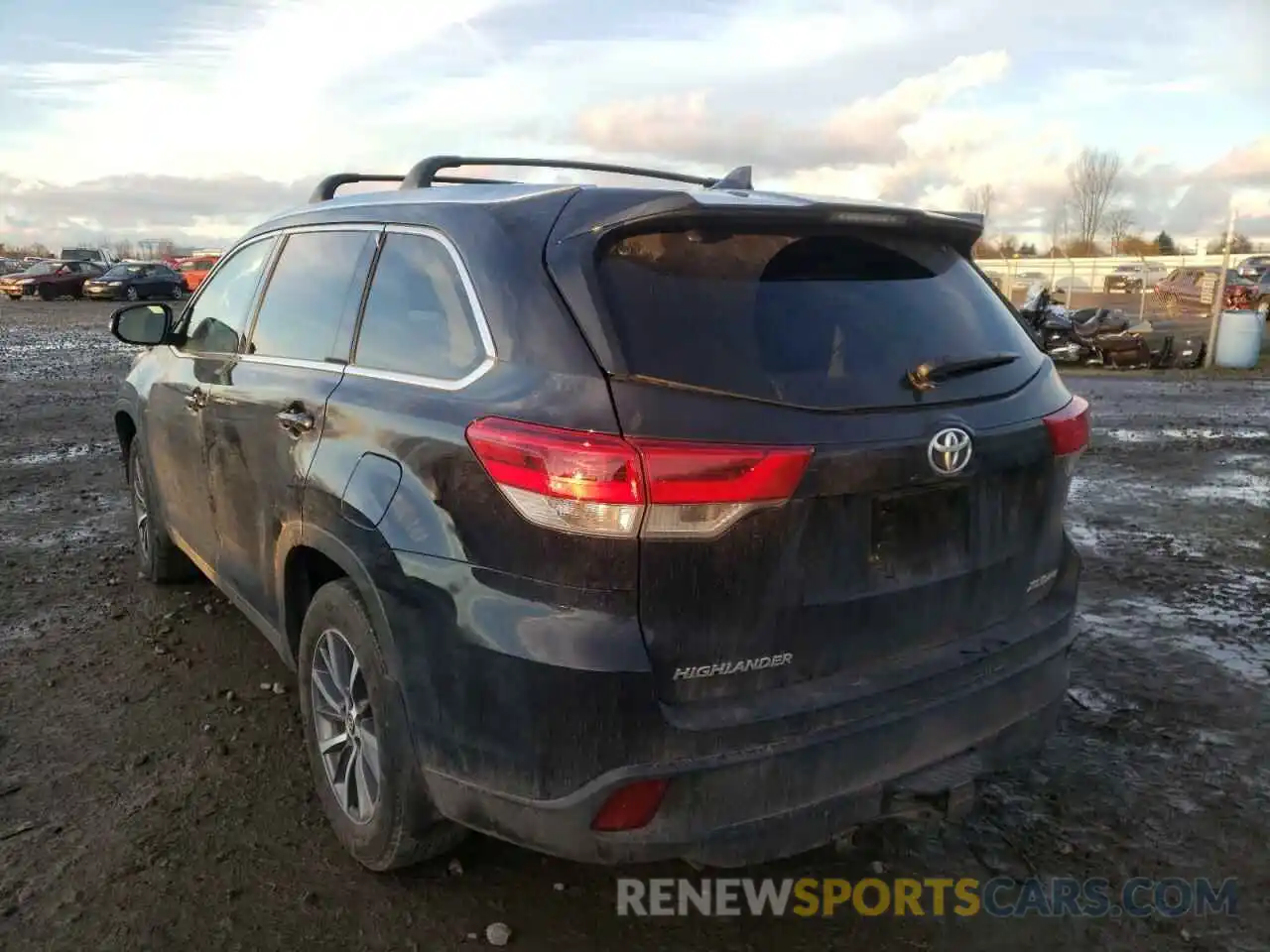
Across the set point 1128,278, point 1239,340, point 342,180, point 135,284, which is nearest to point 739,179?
point 342,180

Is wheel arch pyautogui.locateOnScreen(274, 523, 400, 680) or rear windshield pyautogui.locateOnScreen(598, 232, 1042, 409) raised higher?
rear windshield pyautogui.locateOnScreen(598, 232, 1042, 409)

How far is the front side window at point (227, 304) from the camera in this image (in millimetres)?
4012

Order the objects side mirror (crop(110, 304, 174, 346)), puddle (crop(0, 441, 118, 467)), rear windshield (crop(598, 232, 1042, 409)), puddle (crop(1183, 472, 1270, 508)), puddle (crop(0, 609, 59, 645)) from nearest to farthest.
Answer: rear windshield (crop(598, 232, 1042, 409)) < puddle (crop(0, 609, 59, 645)) < side mirror (crop(110, 304, 174, 346)) < puddle (crop(1183, 472, 1270, 508)) < puddle (crop(0, 441, 118, 467))

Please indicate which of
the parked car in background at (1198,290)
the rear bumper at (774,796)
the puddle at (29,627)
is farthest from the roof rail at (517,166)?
the parked car in background at (1198,290)

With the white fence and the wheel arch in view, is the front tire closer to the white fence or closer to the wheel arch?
the wheel arch

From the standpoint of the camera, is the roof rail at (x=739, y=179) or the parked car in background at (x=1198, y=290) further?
the parked car in background at (x=1198, y=290)

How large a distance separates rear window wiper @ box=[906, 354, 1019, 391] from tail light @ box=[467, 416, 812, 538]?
Answer: 1.54ft

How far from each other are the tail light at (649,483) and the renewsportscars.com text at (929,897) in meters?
1.24

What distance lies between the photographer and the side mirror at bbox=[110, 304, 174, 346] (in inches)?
187

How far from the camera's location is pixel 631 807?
2.20 m

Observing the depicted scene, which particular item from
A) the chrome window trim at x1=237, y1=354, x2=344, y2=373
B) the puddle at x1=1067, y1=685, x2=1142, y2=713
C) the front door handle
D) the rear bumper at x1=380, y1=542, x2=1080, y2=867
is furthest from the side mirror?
the puddle at x1=1067, y1=685, x2=1142, y2=713

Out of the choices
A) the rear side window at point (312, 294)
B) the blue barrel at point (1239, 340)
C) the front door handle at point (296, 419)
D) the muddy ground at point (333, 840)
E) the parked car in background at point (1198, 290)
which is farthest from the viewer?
the parked car in background at point (1198, 290)

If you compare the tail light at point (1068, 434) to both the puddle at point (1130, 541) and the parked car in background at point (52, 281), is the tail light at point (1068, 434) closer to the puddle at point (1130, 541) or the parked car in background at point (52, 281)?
the puddle at point (1130, 541)

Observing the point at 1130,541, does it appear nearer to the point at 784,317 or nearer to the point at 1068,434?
the point at 1068,434
